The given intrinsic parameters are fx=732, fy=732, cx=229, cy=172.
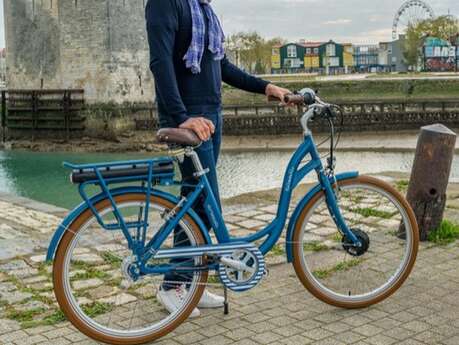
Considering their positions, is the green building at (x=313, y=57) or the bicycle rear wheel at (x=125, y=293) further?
the green building at (x=313, y=57)

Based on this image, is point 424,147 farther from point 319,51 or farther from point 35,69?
Result: point 319,51

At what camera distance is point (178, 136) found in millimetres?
3164

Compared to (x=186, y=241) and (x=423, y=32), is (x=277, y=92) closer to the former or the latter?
(x=186, y=241)

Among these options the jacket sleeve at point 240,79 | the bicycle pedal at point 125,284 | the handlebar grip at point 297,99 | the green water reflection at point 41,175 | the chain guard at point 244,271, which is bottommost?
the green water reflection at point 41,175

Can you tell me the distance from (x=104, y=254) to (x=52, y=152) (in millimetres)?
21424

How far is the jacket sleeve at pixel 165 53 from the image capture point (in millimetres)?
3248

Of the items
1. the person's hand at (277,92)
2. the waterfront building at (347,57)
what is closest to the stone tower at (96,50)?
the person's hand at (277,92)

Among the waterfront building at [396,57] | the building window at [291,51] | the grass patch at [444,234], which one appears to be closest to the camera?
the grass patch at [444,234]

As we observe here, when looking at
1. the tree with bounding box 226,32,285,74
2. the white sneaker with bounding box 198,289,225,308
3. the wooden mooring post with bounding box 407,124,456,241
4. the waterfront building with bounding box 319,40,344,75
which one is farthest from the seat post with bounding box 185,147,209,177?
the waterfront building with bounding box 319,40,344,75

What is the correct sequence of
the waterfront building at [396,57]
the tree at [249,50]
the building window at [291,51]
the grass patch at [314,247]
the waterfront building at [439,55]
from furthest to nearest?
1. the building window at [291,51]
2. the waterfront building at [396,57]
3. the waterfront building at [439,55]
4. the tree at [249,50]
5. the grass patch at [314,247]

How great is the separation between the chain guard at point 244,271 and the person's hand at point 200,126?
0.54 meters

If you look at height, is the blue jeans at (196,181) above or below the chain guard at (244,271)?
above

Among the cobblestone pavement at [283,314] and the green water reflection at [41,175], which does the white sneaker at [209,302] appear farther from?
the green water reflection at [41,175]

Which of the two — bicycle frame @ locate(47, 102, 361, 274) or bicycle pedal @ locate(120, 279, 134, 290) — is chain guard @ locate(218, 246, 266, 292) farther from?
bicycle pedal @ locate(120, 279, 134, 290)
